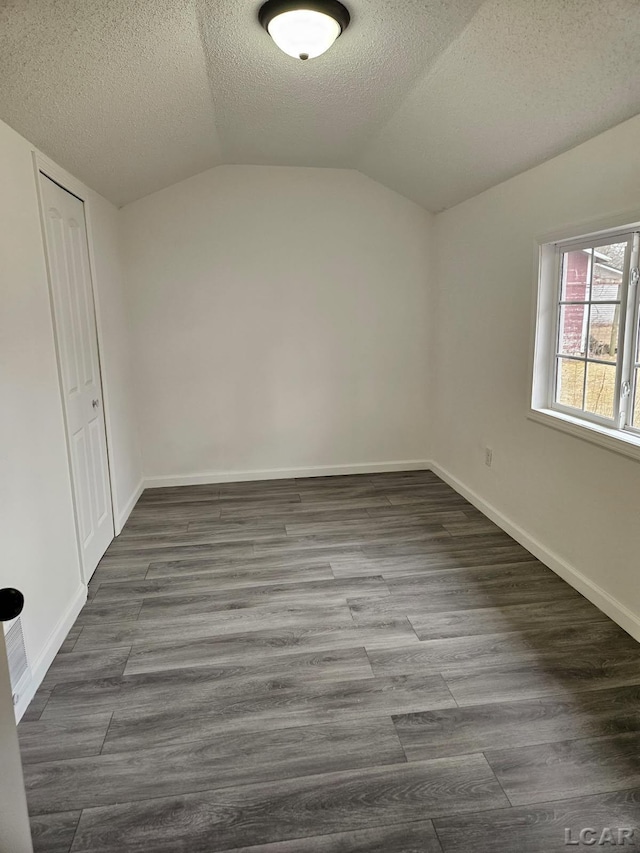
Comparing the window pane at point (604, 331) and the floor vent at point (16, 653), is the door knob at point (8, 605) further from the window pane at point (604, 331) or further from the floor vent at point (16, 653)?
the window pane at point (604, 331)

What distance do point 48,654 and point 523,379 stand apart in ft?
9.24

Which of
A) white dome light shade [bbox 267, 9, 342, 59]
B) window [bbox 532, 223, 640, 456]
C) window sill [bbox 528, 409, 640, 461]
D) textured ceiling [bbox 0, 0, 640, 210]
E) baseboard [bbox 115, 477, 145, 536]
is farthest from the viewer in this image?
baseboard [bbox 115, 477, 145, 536]

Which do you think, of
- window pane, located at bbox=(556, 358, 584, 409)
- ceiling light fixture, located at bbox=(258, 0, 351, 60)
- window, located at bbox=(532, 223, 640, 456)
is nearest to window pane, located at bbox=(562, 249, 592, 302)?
window, located at bbox=(532, 223, 640, 456)

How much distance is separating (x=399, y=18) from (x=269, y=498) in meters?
3.09

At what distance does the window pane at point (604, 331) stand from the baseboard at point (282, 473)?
2.27 m

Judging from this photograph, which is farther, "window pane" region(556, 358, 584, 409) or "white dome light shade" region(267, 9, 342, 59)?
"window pane" region(556, 358, 584, 409)

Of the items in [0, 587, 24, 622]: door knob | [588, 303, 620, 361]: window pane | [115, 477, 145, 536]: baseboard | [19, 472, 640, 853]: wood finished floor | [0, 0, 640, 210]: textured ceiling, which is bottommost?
[19, 472, 640, 853]: wood finished floor

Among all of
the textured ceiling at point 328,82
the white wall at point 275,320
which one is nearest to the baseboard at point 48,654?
the white wall at point 275,320

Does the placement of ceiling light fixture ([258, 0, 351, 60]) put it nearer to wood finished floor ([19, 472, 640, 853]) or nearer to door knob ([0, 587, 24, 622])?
door knob ([0, 587, 24, 622])

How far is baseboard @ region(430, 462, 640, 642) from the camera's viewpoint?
242 cm

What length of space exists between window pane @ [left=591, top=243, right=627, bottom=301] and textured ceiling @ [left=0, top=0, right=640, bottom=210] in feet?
1.75

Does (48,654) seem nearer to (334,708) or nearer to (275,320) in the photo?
(334,708)

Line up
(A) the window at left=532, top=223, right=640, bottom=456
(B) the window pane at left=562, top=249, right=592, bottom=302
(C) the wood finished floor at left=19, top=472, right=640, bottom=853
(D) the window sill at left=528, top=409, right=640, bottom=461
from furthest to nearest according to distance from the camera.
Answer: (B) the window pane at left=562, top=249, right=592, bottom=302
(A) the window at left=532, top=223, right=640, bottom=456
(D) the window sill at left=528, top=409, right=640, bottom=461
(C) the wood finished floor at left=19, top=472, right=640, bottom=853

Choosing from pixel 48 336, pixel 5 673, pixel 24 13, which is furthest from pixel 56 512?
pixel 24 13
